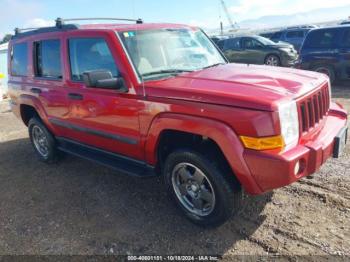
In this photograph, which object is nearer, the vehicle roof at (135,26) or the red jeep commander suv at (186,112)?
the red jeep commander suv at (186,112)

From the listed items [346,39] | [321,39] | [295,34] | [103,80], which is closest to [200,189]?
[103,80]

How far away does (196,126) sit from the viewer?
2973 millimetres

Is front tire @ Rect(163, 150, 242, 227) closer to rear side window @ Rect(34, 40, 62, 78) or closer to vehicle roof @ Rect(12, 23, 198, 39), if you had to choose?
vehicle roof @ Rect(12, 23, 198, 39)

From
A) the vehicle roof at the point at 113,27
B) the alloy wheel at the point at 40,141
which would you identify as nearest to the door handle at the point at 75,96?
the vehicle roof at the point at 113,27

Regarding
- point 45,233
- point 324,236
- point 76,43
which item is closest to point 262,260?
point 324,236

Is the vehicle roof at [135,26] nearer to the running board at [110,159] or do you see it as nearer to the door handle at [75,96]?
the door handle at [75,96]

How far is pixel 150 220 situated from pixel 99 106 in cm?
139

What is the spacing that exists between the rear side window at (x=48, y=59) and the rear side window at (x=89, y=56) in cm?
33

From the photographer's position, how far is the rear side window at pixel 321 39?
31.8ft

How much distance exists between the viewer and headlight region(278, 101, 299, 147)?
2705 mm

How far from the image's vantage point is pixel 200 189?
332 centimetres

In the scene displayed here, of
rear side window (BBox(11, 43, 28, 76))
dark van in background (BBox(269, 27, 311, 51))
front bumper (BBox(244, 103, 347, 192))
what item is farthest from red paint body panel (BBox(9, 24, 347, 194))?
dark van in background (BBox(269, 27, 311, 51))

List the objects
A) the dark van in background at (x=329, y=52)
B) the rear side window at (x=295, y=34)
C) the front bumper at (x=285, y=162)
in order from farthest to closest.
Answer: the rear side window at (x=295, y=34), the dark van in background at (x=329, y=52), the front bumper at (x=285, y=162)

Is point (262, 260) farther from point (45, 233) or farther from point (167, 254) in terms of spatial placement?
point (45, 233)
